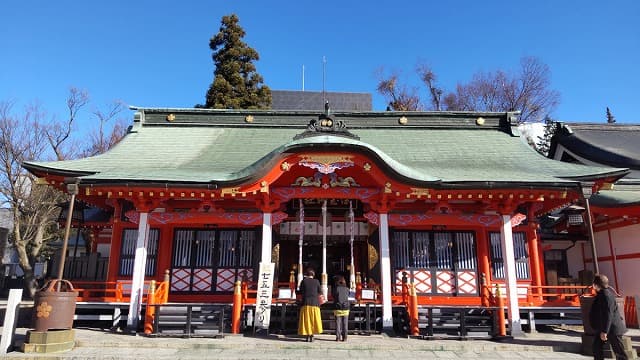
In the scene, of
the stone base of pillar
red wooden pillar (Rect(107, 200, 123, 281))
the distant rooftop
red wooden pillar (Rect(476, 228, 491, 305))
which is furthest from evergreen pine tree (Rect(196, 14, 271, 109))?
the stone base of pillar

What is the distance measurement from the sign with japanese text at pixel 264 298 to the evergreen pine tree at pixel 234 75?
55.5ft

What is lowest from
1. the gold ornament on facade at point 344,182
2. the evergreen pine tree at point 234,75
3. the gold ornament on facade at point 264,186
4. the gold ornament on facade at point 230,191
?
the gold ornament on facade at point 230,191

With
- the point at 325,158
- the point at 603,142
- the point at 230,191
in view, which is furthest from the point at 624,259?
the point at 230,191

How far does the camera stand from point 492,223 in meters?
12.2

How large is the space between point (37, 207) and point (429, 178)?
814 inches

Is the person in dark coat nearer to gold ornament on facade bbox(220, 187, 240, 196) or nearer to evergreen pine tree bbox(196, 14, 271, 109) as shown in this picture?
gold ornament on facade bbox(220, 187, 240, 196)

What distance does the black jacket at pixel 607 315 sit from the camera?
23.7 feet

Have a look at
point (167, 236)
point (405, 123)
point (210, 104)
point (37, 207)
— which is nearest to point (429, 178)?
point (405, 123)

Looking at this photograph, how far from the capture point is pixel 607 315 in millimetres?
7207

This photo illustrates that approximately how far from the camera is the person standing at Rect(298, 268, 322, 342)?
9.36 m

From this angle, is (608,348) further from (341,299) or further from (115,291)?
(115,291)

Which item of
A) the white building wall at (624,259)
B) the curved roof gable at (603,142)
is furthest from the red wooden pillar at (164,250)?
the curved roof gable at (603,142)

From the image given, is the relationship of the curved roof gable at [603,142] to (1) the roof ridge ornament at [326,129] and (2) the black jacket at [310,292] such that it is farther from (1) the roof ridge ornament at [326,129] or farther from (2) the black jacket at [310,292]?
(2) the black jacket at [310,292]

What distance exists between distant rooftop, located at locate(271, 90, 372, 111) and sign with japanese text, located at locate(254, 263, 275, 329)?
27.3 metres
